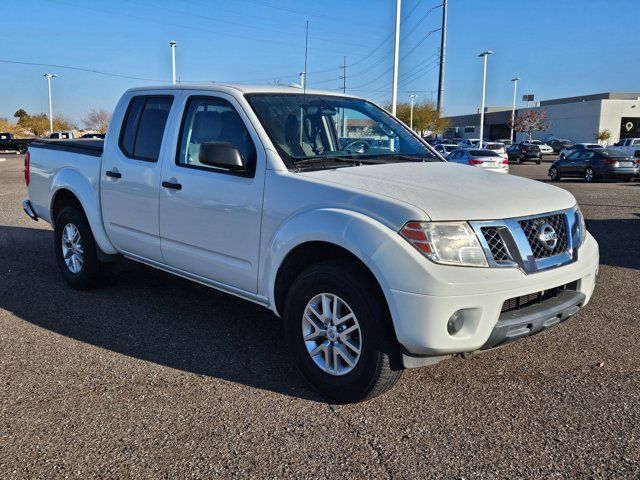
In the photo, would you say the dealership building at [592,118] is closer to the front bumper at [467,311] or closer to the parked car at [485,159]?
the parked car at [485,159]

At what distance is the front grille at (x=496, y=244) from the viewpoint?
3268 mm

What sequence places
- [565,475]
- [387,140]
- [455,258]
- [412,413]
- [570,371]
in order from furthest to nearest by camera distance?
[387,140], [570,371], [412,413], [455,258], [565,475]

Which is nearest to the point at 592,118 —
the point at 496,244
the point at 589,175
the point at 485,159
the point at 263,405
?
the point at 589,175

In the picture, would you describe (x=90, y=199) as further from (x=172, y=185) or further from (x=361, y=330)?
(x=361, y=330)

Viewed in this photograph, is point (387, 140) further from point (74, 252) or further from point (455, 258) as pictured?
point (74, 252)

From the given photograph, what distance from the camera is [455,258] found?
320cm

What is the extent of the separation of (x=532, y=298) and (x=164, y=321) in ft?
10.2

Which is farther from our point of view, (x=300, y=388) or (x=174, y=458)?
(x=300, y=388)

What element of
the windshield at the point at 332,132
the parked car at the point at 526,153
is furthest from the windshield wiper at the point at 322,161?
the parked car at the point at 526,153

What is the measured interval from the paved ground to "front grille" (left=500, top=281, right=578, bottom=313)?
65 cm

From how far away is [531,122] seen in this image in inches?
3132

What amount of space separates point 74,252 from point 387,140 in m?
3.36

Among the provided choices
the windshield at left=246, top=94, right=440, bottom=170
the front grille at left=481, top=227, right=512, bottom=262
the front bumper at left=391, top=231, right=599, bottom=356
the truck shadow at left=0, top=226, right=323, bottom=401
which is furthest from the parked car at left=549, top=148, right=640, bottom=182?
the front grille at left=481, top=227, right=512, bottom=262

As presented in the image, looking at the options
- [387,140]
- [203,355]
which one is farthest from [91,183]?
[387,140]
